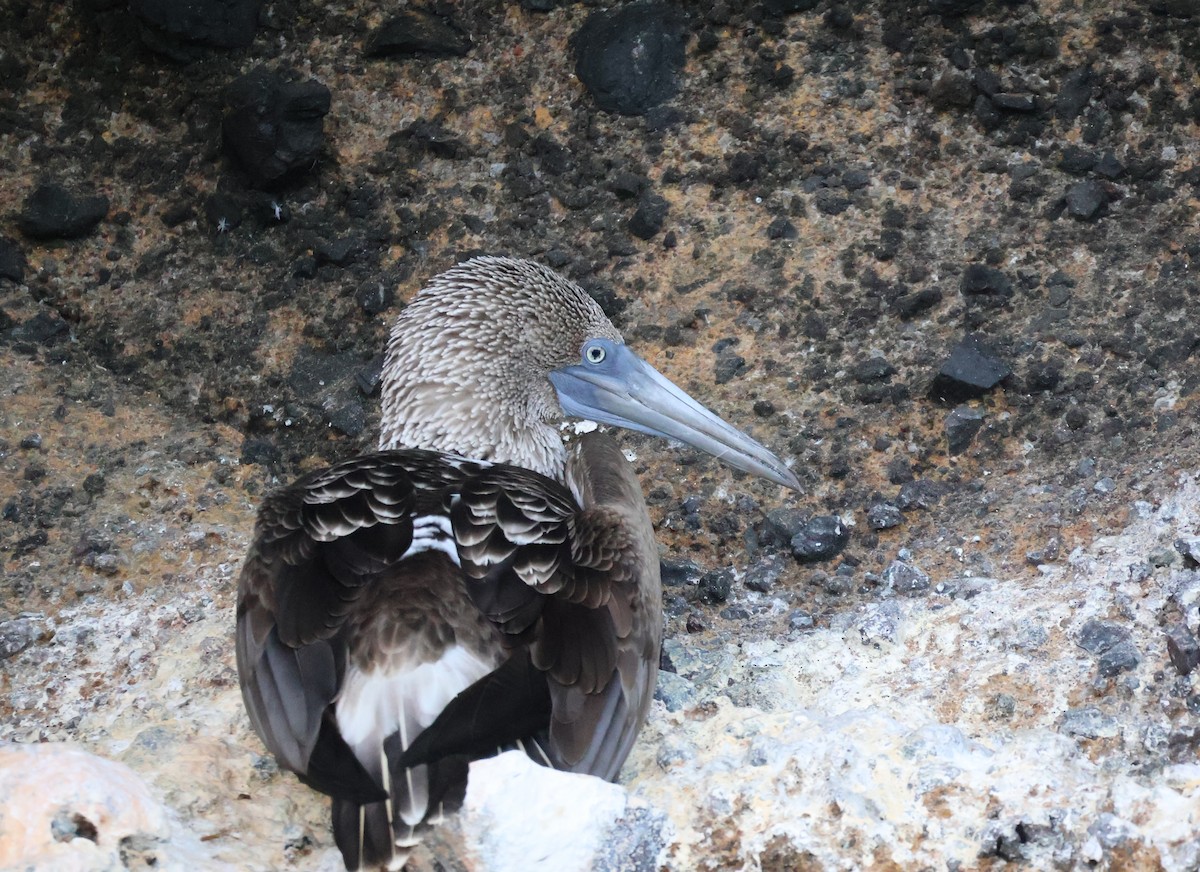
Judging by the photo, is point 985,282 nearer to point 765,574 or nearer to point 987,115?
point 987,115

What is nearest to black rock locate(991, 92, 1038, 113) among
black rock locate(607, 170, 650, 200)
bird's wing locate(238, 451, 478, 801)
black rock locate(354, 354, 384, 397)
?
black rock locate(607, 170, 650, 200)

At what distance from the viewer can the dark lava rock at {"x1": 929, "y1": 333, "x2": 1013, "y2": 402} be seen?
4891 millimetres

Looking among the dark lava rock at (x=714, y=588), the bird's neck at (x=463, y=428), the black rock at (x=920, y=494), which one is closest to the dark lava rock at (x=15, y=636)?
the bird's neck at (x=463, y=428)

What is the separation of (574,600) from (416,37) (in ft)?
10.2

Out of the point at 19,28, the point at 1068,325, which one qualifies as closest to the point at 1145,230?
the point at 1068,325

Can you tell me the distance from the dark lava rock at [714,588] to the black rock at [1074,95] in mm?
2307


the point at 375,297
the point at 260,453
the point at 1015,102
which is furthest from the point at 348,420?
the point at 1015,102

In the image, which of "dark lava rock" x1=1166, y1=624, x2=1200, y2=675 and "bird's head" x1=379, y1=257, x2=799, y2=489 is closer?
"dark lava rock" x1=1166, y1=624, x2=1200, y2=675

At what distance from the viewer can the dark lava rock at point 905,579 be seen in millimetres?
4312

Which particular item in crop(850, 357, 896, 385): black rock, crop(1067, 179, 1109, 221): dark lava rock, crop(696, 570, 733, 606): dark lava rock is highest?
crop(1067, 179, 1109, 221): dark lava rock

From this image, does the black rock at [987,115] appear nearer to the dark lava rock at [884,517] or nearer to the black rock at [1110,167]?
the black rock at [1110,167]

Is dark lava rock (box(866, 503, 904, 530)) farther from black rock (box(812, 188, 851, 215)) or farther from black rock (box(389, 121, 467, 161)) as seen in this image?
black rock (box(389, 121, 467, 161))

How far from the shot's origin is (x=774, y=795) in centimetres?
324

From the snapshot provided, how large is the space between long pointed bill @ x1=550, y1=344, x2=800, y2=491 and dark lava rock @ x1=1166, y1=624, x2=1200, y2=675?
4.43 ft
